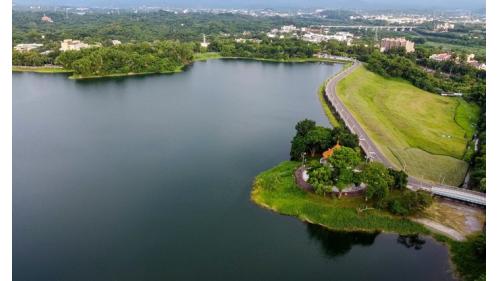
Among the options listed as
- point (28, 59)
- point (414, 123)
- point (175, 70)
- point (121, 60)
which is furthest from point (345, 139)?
point (28, 59)

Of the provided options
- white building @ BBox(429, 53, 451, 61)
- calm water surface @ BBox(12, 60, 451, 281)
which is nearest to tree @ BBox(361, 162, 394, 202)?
calm water surface @ BBox(12, 60, 451, 281)

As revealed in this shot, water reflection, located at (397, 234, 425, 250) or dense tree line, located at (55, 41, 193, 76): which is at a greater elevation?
dense tree line, located at (55, 41, 193, 76)

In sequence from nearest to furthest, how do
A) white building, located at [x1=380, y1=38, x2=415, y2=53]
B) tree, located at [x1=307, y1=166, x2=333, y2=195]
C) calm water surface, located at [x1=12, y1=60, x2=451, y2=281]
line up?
calm water surface, located at [x1=12, y1=60, x2=451, y2=281], tree, located at [x1=307, y1=166, x2=333, y2=195], white building, located at [x1=380, y1=38, x2=415, y2=53]

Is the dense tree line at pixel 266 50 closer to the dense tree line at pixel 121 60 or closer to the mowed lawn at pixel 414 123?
the dense tree line at pixel 121 60

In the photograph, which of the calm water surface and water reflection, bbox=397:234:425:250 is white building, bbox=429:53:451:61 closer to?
the calm water surface

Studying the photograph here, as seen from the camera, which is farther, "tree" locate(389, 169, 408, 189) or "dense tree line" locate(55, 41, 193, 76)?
"dense tree line" locate(55, 41, 193, 76)

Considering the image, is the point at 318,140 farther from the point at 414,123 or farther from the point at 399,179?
the point at 414,123

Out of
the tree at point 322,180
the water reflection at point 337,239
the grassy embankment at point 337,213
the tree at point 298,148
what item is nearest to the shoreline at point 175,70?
the tree at point 298,148

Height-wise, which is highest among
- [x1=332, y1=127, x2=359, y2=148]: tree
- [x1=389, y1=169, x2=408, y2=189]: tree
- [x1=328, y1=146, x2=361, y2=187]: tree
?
[x1=332, y1=127, x2=359, y2=148]: tree
